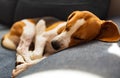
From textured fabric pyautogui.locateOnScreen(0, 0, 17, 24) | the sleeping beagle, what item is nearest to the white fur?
the sleeping beagle

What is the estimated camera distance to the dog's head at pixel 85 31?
139 centimetres

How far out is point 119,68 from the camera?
113 cm

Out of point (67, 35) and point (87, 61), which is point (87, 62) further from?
point (67, 35)

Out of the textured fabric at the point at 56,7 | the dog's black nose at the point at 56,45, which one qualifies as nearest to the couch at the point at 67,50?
the textured fabric at the point at 56,7

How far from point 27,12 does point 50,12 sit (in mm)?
209

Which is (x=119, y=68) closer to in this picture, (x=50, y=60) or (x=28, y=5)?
(x=50, y=60)

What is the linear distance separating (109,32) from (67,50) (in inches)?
11.5

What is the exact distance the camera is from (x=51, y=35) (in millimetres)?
1646

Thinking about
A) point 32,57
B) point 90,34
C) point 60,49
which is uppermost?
point 90,34

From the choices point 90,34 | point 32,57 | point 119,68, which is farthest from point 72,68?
point 32,57

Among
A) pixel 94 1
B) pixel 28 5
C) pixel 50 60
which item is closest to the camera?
pixel 50 60

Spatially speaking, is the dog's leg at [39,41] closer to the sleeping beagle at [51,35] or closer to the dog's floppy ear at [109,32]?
the sleeping beagle at [51,35]

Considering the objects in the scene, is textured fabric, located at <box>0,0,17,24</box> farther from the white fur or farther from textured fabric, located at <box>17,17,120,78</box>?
textured fabric, located at <box>17,17,120,78</box>

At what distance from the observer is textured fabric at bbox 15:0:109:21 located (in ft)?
5.98
